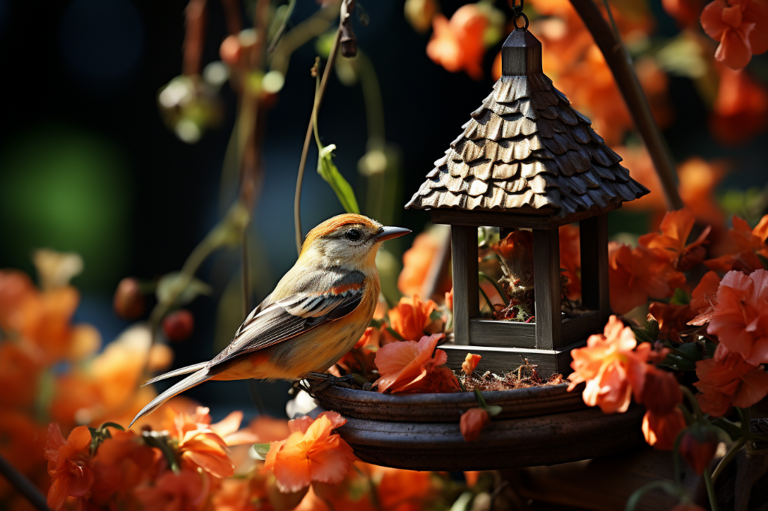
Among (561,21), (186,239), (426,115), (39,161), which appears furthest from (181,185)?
(561,21)

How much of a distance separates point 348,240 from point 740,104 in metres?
1.58

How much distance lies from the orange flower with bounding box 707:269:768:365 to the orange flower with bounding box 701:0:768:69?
0.44m

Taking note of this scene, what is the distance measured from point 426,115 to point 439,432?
255 cm

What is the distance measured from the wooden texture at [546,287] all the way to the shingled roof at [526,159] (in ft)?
0.28

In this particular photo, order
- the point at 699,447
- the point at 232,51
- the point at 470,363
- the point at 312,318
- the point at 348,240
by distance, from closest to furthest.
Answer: the point at 699,447
the point at 470,363
the point at 312,318
the point at 348,240
the point at 232,51

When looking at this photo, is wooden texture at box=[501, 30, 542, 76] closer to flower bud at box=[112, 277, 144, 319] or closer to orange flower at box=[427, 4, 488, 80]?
orange flower at box=[427, 4, 488, 80]

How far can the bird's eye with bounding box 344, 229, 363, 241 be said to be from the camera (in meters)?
1.62

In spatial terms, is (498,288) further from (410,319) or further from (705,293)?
(705,293)

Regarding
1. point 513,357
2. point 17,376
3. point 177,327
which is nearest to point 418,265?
point 177,327

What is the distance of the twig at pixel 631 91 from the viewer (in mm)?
1642

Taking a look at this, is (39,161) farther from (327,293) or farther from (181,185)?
(327,293)

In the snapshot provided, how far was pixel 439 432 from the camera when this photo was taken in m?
1.28

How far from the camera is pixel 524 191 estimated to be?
4.38ft

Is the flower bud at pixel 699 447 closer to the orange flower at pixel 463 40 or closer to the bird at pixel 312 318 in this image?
the bird at pixel 312 318
